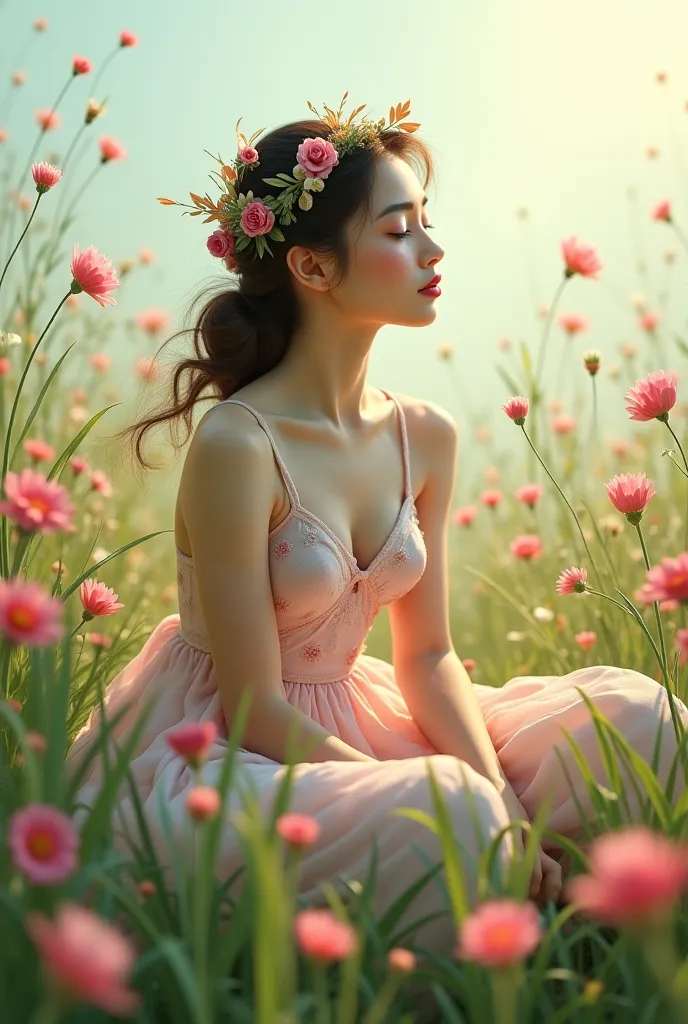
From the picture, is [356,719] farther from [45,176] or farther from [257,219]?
[45,176]

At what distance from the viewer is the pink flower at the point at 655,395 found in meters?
1.52

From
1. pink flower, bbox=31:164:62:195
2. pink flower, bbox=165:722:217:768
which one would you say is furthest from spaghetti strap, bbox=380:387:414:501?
pink flower, bbox=165:722:217:768

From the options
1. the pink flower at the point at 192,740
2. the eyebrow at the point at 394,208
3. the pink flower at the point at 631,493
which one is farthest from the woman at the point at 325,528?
the pink flower at the point at 192,740

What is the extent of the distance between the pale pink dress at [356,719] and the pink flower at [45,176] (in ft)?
1.39

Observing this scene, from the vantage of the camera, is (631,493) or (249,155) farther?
(249,155)

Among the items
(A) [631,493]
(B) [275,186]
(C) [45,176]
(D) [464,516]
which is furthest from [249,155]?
(D) [464,516]

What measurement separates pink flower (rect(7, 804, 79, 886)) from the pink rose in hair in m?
1.26

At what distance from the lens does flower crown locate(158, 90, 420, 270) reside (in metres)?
1.74

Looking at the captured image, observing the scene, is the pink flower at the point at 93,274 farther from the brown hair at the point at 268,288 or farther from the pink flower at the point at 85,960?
the pink flower at the point at 85,960

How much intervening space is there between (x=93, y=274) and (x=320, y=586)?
55 centimetres

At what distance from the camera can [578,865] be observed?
1400mm

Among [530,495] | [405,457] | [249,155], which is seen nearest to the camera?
[249,155]

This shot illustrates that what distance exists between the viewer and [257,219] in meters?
1.78

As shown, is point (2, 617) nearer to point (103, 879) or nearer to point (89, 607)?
point (103, 879)
